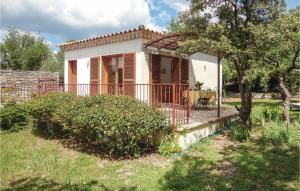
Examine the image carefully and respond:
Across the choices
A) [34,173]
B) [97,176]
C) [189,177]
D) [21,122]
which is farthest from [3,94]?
[189,177]

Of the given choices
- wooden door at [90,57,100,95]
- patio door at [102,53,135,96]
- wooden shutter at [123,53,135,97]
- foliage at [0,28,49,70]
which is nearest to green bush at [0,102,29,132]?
patio door at [102,53,135,96]

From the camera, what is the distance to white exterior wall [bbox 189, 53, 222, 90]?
15.1 m

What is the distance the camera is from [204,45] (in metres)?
8.60

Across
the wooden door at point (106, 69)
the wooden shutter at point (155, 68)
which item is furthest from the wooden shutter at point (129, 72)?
the wooden door at point (106, 69)

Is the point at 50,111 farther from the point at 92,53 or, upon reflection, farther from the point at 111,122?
the point at 92,53

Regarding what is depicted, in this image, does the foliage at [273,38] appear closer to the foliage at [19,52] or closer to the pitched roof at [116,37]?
the pitched roof at [116,37]

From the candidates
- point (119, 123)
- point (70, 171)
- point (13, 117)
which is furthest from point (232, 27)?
point (13, 117)

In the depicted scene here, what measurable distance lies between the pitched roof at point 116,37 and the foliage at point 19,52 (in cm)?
1953

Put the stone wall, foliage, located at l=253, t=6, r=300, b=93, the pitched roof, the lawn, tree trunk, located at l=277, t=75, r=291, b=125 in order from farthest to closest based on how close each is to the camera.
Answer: the stone wall < the pitched roof < tree trunk, located at l=277, t=75, r=291, b=125 < foliage, located at l=253, t=6, r=300, b=93 < the lawn

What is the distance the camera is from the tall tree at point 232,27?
27.4 ft

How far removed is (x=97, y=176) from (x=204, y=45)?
4.56 metres

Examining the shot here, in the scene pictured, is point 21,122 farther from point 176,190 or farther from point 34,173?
point 176,190

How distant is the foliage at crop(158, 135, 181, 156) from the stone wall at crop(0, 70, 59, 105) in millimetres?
9441

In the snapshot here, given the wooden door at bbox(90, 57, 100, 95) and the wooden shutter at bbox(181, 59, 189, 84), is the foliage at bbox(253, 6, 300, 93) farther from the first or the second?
the wooden door at bbox(90, 57, 100, 95)
